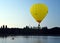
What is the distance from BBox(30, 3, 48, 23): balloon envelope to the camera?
32594 mm

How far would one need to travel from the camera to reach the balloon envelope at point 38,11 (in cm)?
3259

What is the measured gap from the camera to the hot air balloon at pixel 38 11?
107 feet

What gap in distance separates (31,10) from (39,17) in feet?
4.72

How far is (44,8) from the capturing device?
3303 cm

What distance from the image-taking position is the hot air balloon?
107 feet

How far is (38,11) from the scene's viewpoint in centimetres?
3284

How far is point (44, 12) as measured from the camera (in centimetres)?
3309

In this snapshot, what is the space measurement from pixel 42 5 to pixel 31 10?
5.32 ft

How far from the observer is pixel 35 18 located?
33.1m

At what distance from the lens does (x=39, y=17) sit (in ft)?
108

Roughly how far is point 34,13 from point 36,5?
1106mm

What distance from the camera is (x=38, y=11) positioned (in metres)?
32.8

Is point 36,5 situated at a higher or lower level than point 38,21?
higher

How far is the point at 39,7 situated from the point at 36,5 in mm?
473
